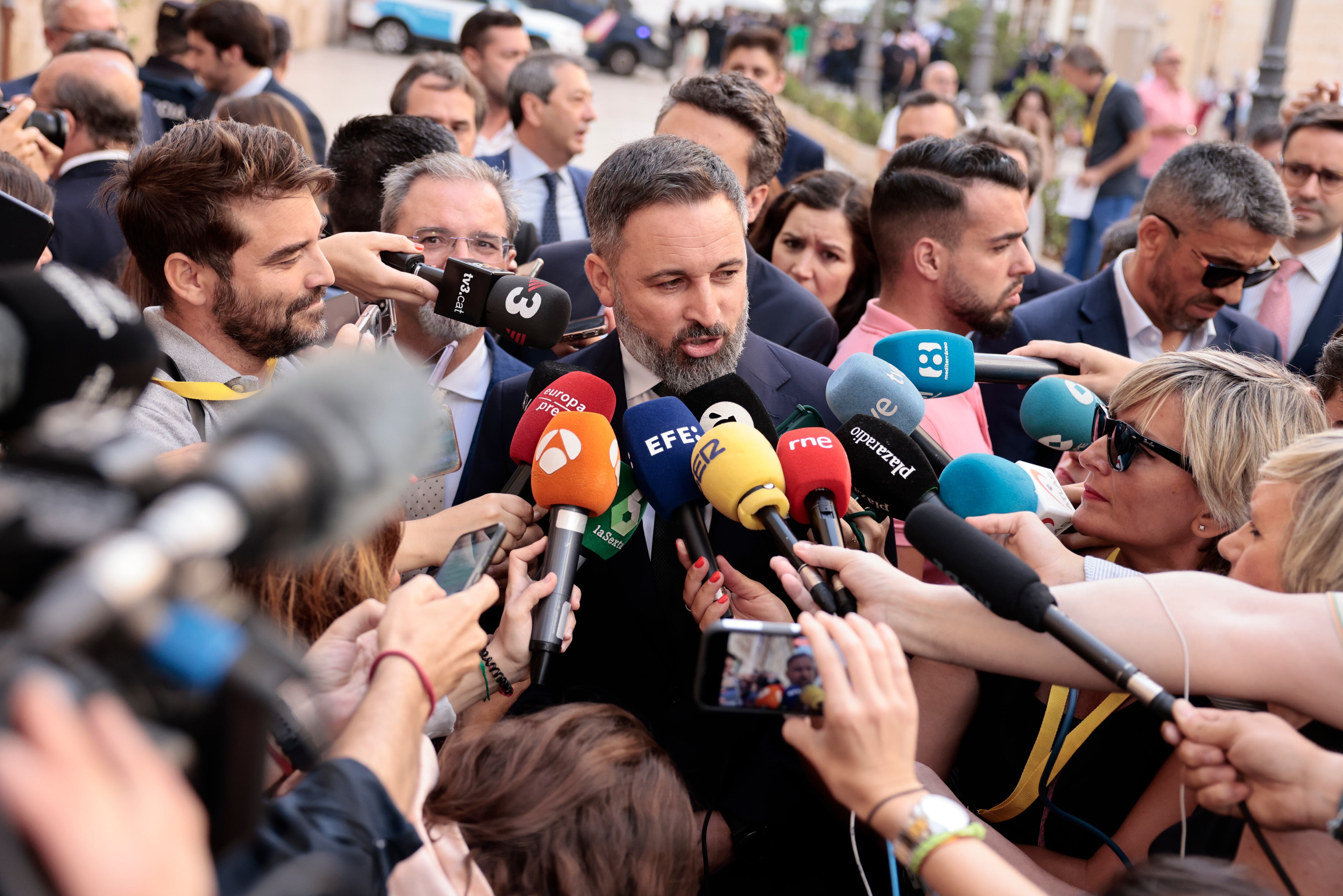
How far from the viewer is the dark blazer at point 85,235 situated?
4172 mm

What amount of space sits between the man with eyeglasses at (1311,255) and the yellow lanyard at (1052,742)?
3263mm

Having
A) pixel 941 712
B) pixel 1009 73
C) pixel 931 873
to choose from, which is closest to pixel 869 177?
pixel 941 712

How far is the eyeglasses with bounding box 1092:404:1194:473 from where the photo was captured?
6.95 ft

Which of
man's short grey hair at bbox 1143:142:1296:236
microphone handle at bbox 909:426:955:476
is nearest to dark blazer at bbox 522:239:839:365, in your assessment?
microphone handle at bbox 909:426:955:476

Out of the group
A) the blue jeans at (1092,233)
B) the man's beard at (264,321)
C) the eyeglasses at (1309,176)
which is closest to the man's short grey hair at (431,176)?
the man's beard at (264,321)

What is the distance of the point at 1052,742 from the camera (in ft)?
6.26

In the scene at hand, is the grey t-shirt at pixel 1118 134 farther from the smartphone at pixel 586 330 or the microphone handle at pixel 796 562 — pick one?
the microphone handle at pixel 796 562

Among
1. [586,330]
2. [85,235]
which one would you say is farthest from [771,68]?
[85,235]

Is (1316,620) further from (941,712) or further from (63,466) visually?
(63,466)

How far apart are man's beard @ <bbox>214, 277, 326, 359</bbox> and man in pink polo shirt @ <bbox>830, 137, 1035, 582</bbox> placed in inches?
65.4

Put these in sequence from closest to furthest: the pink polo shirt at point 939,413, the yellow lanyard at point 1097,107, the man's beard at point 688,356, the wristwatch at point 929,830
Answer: the wristwatch at point 929,830, the man's beard at point 688,356, the pink polo shirt at point 939,413, the yellow lanyard at point 1097,107

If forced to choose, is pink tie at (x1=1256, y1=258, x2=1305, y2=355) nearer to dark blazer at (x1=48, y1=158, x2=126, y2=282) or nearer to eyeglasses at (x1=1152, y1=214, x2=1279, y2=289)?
eyeglasses at (x1=1152, y1=214, x2=1279, y2=289)

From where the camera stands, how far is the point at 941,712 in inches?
81.1

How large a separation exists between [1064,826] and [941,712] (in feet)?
0.99
